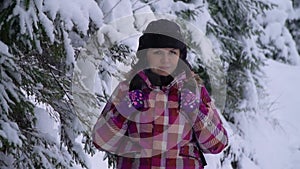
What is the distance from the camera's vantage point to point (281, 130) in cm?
1017

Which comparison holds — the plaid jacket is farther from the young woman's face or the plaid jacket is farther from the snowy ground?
the snowy ground

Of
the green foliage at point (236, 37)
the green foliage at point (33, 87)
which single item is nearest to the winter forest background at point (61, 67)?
the green foliage at point (33, 87)

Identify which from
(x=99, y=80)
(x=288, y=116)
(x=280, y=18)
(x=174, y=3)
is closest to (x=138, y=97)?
(x=99, y=80)

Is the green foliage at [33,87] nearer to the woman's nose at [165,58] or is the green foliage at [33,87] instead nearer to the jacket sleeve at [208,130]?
the woman's nose at [165,58]

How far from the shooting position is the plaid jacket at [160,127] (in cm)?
250

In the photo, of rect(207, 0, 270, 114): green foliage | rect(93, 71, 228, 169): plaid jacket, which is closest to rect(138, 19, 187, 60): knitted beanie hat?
rect(93, 71, 228, 169): plaid jacket

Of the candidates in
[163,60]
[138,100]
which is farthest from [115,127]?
[163,60]

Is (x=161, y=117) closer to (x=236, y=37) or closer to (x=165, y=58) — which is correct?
(x=165, y=58)

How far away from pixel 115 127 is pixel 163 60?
412mm

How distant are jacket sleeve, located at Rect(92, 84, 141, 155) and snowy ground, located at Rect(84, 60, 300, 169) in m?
5.82

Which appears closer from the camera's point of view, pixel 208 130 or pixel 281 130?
pixel 208 130

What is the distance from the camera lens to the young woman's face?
8.39 feet

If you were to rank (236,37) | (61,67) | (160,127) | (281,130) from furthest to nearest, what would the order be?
(281,130)
(236,37)
(61,67)
(160,127)

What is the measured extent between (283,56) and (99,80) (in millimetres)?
13307
